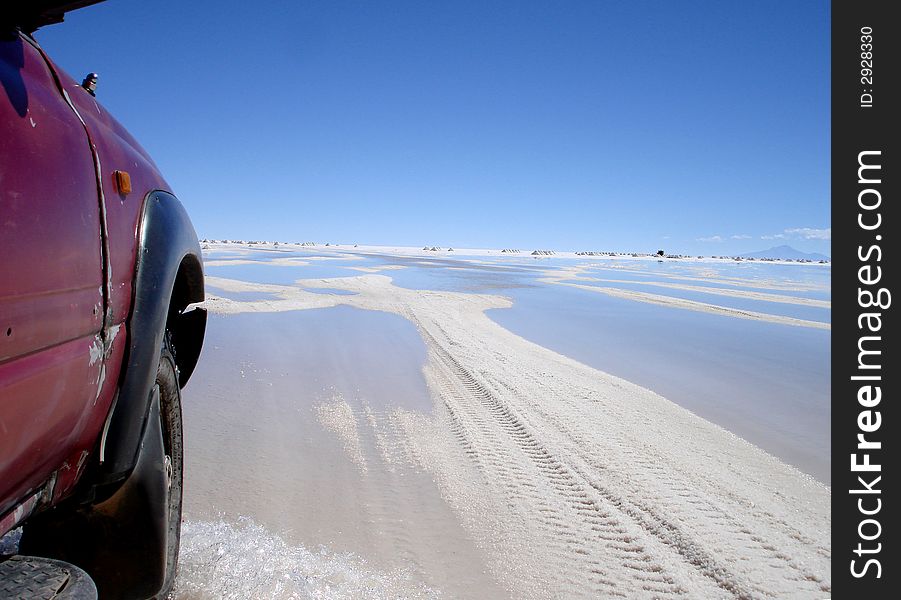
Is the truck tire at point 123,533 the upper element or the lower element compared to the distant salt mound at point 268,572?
upper

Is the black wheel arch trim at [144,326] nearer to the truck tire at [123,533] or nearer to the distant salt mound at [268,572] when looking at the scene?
the truck tire at [123,533]

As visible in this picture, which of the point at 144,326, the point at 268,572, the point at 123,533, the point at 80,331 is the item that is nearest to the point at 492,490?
the point at 268,572

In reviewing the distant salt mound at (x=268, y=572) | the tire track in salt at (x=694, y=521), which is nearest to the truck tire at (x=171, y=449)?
the distant salt mound at (x=268, y=572)

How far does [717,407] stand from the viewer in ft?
18.9

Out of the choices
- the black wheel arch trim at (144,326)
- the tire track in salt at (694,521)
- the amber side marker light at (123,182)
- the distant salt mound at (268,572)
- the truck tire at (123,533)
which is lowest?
the tire track in salt at (694,521)

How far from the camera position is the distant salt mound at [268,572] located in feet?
8.18

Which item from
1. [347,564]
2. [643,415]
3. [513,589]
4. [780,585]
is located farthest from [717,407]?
[347,564]

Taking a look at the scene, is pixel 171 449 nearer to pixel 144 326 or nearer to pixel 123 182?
pixel 144 326

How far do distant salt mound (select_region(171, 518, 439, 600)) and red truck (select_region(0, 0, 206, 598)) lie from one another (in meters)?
0.26

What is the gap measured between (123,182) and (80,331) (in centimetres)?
58

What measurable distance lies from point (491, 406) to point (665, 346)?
5179 mm

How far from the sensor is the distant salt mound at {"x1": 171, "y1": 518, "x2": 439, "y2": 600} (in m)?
2.49

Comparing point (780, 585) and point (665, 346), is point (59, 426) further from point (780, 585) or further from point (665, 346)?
point (665, 346)

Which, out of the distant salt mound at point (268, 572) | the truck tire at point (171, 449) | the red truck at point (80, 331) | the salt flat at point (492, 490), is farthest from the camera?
the salt flat at point (492, 490)
